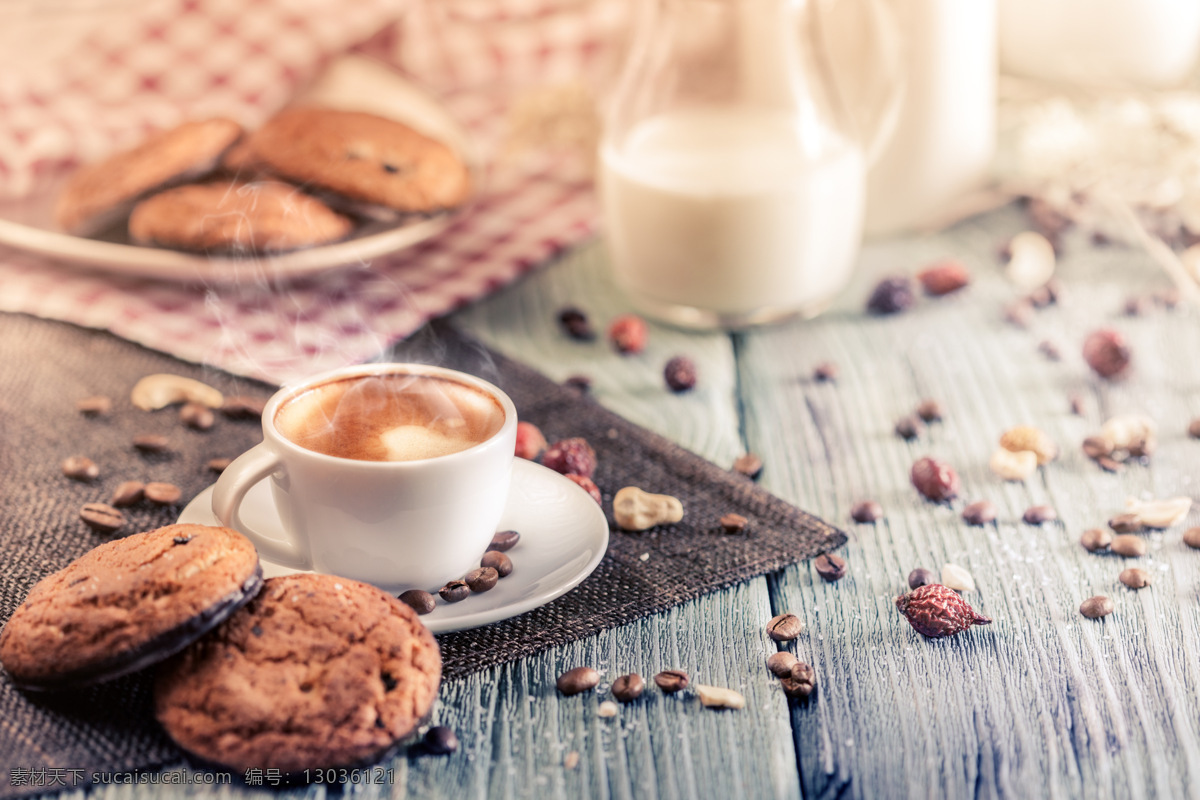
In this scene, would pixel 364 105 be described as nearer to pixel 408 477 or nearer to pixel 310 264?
pixel 310 264

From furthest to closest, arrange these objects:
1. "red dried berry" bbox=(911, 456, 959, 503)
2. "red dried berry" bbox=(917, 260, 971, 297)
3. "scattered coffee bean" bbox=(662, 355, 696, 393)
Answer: "red dried berry" bbox=(917, 260, 971, 297)
"scattered coffee bean" bbox=(662, 355, 696, 393)
"red dried berry" bbox=(911, 456, 959, 503)

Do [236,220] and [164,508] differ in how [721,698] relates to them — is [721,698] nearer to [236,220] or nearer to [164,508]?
[164,508]

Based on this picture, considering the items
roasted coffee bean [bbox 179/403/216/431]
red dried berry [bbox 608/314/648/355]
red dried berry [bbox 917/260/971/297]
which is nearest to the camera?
roasted coffee bean [bbox 179/403/216/431]

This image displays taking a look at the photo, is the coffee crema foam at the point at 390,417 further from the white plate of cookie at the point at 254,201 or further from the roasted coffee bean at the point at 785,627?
the white plate of cookie at the point at 254,201

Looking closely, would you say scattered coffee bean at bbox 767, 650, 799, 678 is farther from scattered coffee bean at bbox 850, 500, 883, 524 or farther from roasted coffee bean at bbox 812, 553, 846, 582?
scattered coffee bean at bbox 850, 500, 883, 524

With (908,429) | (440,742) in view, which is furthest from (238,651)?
(908,429)

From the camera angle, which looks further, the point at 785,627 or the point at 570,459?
the point at 570,459

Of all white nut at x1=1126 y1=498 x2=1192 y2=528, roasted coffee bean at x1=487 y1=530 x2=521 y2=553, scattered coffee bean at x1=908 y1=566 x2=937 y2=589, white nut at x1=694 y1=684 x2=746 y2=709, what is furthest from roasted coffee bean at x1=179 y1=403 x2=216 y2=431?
white nut at x1=1126 y1=498 x2=1192 y2=528
